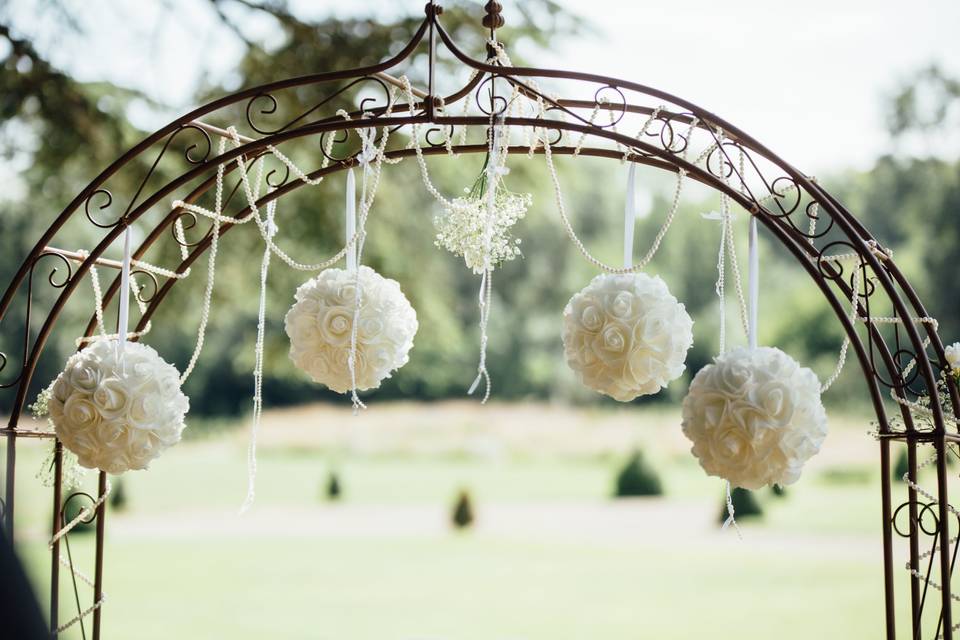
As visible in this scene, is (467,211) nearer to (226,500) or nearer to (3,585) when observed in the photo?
(3,585)

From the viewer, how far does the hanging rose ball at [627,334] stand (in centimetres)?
252

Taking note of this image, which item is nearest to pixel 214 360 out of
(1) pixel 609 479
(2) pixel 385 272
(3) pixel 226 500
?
A: (3) pixel 226 500

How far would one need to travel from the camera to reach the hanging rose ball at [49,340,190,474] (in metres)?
2.77

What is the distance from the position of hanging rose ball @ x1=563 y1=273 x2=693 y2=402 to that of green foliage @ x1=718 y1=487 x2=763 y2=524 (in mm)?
9481

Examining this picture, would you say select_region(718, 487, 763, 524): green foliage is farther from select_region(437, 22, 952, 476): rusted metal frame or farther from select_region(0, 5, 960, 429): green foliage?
select_region(437, 22, 952, 476): rusted metal frame

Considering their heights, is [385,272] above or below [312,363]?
above

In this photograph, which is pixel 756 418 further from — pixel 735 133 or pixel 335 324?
pixel 335 324

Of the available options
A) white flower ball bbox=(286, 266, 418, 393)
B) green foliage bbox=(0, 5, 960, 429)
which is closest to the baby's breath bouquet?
white flower ball bbox=(286, 266, 418, 393)

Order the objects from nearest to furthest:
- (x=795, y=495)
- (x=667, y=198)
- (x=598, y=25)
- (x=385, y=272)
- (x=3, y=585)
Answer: (x=3, y=585) → (x=598, y=25) → (x=385, y=272) → (x=795, y=495) → (x=667, y=198)

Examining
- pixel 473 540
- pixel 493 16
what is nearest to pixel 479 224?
pixel 493 16

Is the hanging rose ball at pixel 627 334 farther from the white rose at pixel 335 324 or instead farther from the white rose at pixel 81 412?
the white rose at pixel 81 412

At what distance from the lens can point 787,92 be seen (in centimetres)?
1873

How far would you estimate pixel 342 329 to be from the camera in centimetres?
289

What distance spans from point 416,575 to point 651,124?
9.19 m
